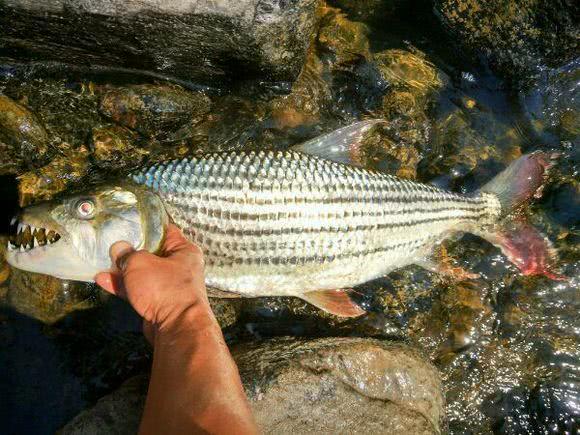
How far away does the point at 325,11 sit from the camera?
5191mm

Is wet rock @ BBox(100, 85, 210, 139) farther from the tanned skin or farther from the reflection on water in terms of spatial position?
the tanned skin

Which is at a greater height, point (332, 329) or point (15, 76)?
point (15, 76)

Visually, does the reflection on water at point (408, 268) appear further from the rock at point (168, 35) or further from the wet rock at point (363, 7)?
the rock at point (168, 35)

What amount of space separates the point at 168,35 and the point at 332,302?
107 inches

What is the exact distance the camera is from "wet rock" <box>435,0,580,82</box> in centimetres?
467

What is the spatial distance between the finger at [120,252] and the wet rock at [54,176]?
149 centimetres

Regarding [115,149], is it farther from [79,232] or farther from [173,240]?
[173,240]

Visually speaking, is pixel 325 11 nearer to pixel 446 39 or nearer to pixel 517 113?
pixel 446 39

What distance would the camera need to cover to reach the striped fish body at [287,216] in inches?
136

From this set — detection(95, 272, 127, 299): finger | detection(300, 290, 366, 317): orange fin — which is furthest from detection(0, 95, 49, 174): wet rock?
detection(300, 290, 366, 317): orange fin

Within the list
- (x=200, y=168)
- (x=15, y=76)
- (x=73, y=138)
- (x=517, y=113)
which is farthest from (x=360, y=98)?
(x=15, y=76)

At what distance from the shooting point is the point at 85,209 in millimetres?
3225

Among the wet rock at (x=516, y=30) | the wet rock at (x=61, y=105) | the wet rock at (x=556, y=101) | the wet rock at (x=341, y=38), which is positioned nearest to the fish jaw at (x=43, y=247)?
the wet rock at (x=61, y=105)

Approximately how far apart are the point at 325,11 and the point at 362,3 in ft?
1.42
